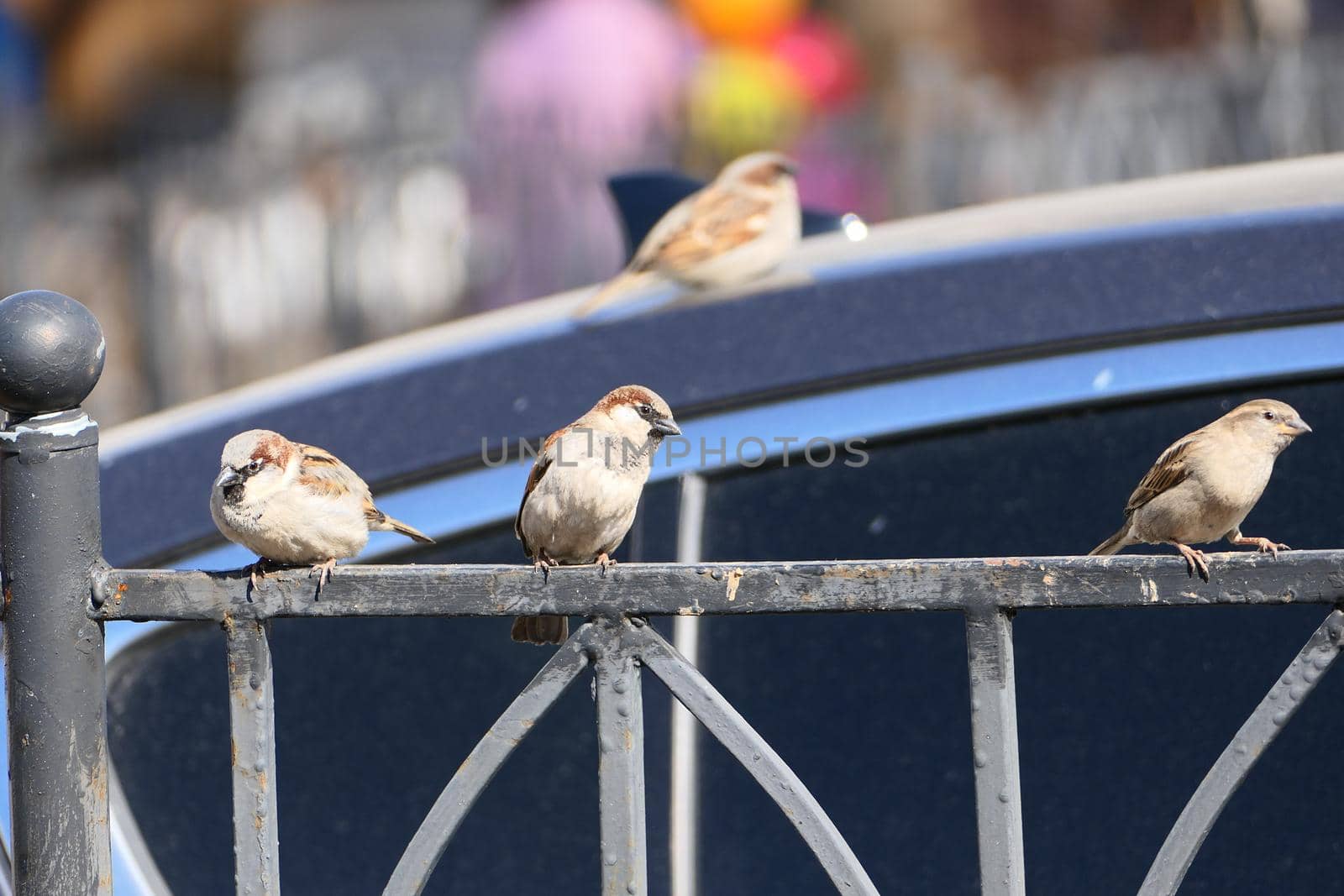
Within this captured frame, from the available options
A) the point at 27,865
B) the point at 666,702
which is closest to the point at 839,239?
the point at 666,702

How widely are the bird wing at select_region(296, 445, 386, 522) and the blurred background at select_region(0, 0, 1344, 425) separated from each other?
6413 mm

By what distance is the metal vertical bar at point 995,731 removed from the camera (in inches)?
66.6

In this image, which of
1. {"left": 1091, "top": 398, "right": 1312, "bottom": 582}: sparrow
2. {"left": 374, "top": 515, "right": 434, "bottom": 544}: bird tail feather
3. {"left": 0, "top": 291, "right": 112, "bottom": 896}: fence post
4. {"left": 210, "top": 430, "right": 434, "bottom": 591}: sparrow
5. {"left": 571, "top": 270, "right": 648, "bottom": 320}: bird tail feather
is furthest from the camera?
{"left": 571, "top": 270, "right": 648, "bottom": 320}: bird tail feather

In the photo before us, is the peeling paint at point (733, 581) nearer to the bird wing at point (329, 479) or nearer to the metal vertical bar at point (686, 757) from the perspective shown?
the metal vertical bar at point (686, 757)

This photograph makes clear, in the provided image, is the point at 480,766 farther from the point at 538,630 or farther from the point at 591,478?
the point at 591,478

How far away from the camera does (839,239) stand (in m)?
3.43

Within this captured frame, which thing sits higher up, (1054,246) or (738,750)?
(1054,246)

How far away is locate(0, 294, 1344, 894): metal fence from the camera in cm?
166

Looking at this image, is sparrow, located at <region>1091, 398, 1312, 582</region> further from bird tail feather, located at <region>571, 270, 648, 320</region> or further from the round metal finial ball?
the round metal finial ball

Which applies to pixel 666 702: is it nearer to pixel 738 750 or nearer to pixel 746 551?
pixel 746 551

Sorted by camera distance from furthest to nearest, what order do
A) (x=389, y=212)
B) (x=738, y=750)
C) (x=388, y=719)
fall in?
(x=389, y=212) < (x=388, y=719) < (x=738, y=750)

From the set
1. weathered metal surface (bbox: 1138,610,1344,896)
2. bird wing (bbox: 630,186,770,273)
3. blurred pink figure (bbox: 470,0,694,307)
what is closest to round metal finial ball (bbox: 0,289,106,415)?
weathered metal surface (bbox: 1138,610,1344,896)

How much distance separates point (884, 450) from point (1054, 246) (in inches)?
20.5

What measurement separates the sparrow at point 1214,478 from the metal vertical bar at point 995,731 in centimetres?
41
